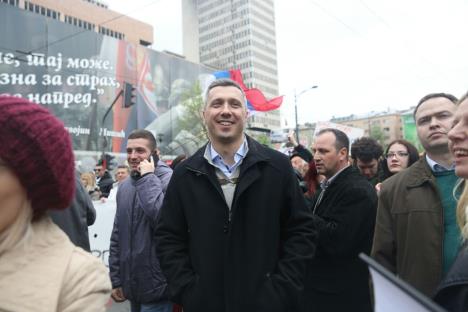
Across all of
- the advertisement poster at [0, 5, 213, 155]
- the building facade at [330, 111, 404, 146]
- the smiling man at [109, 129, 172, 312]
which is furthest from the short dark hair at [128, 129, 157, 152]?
the building facade at [330, 111, 404, 146]

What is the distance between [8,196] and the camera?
3.62 ft

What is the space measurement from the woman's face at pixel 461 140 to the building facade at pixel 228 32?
49.8 metres

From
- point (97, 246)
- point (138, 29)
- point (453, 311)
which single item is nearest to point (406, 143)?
point (453, 311)

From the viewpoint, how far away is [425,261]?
2182 millimetres

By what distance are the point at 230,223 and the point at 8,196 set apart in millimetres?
1205

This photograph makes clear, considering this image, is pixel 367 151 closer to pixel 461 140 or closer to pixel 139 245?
pixel 139 245

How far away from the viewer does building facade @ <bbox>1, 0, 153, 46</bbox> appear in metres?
47.3

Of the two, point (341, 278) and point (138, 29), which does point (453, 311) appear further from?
point (138, 29)

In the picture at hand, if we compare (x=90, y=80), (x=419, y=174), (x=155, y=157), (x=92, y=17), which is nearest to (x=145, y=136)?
(x=155, y=157)

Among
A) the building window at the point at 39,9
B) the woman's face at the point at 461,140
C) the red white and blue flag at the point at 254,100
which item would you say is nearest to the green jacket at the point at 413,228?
the woman's face at the point at 461,140

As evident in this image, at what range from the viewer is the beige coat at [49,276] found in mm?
1083

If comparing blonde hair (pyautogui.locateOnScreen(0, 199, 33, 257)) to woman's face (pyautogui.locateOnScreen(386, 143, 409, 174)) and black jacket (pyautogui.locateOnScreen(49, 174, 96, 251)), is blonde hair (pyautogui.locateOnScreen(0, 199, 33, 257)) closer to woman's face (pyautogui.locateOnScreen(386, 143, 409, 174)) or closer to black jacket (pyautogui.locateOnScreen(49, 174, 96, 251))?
black jacket (pyautogui.locateOnScreen(49, 174, 96, 251))

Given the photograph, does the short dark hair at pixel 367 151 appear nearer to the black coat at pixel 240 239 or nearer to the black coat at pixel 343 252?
the black coat at pixel 343 252

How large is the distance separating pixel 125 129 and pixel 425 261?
109 feet
